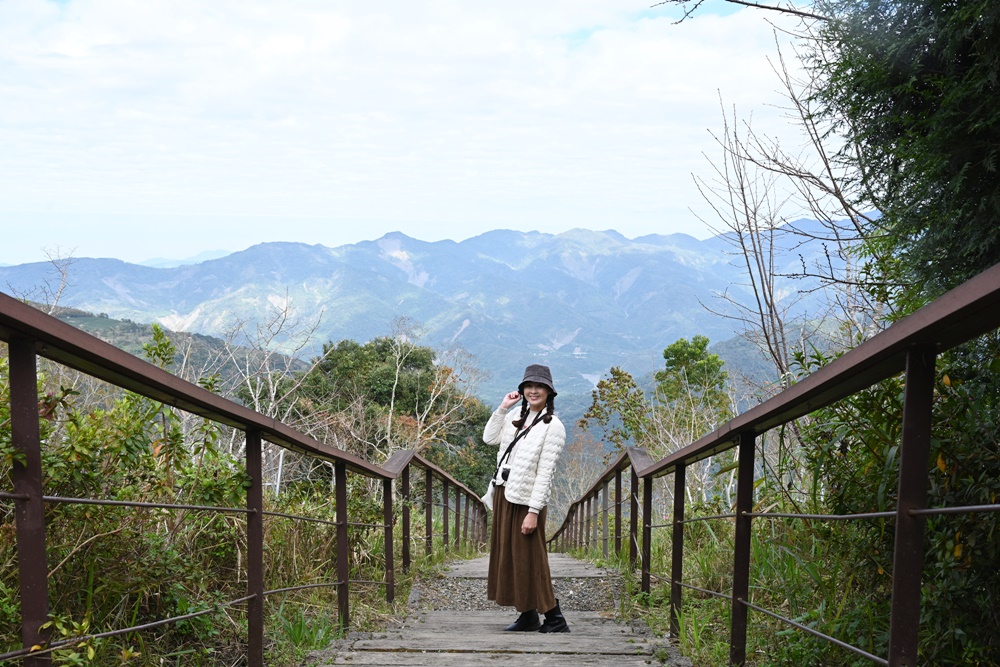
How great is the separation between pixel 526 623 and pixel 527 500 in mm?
680

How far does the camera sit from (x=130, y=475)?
3.54 metres

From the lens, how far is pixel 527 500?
15.7 ft

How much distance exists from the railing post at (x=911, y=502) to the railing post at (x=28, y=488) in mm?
1631

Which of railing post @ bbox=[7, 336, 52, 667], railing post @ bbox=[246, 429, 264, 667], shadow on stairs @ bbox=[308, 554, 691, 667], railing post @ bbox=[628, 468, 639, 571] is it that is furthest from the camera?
railing post @ bbox=[628, 468, 639, 571]

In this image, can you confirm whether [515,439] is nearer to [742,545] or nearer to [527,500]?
[527,500]

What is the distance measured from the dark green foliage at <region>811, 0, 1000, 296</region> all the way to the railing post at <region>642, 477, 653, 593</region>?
1.87m

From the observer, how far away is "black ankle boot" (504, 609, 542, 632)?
4898 millimetres

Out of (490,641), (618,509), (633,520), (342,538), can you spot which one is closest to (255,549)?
(342,538)

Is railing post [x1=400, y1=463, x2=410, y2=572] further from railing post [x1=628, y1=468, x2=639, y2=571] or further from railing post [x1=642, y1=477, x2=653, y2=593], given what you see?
railing post [x1=642, y1=477, x2=653, y2=593]

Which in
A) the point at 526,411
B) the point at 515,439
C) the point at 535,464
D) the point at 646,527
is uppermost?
the point at 526,411

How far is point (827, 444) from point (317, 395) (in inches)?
733

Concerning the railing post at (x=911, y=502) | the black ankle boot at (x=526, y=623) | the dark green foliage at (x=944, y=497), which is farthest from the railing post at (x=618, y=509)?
the railing post at (x=911, y=502)

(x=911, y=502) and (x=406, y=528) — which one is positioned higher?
(x=911, y=502)

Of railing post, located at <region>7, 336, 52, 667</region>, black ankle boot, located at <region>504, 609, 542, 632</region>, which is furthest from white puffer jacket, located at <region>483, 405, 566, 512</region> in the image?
railing post, located at <region>7, 336, 52, 667</region>
